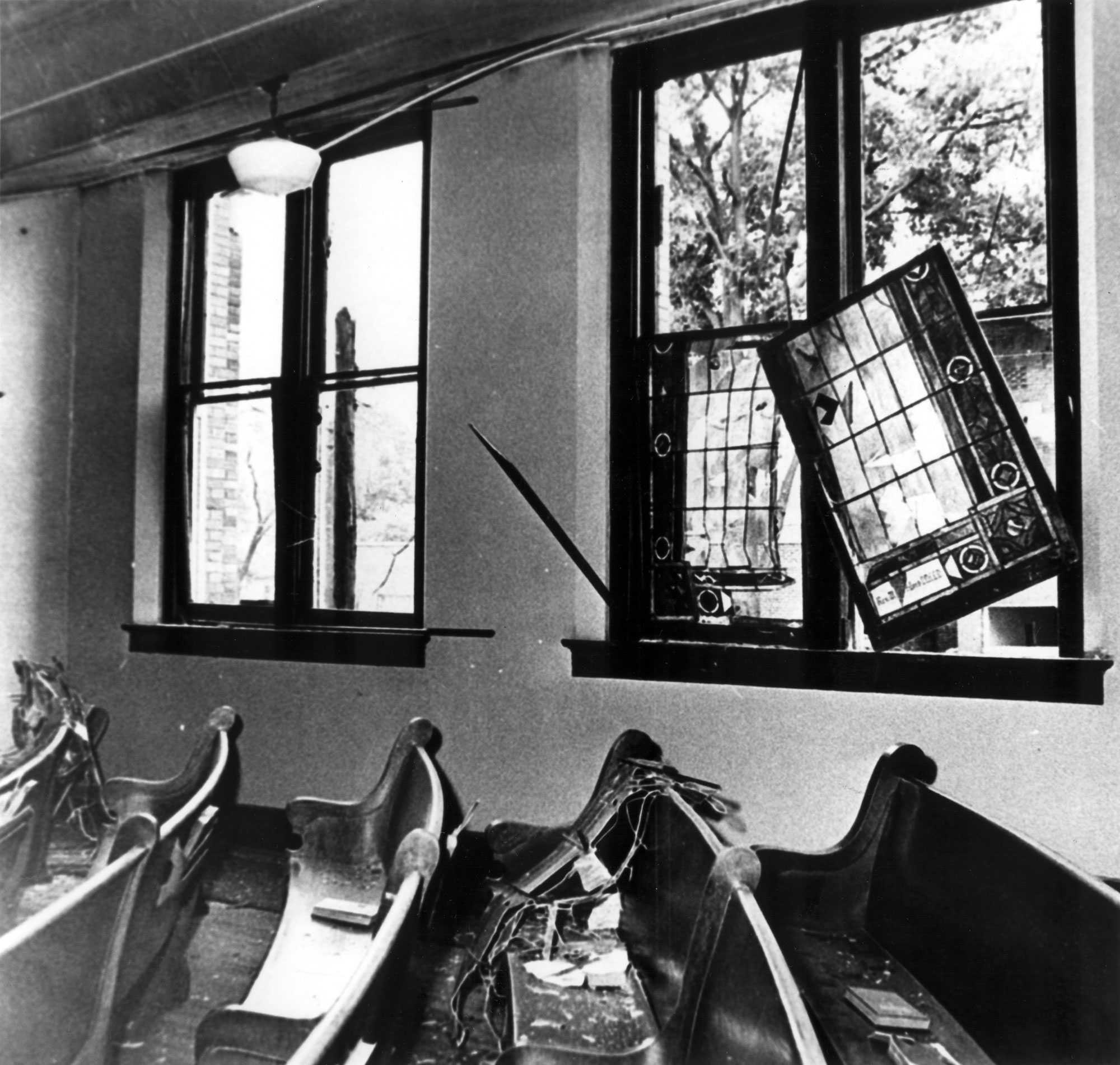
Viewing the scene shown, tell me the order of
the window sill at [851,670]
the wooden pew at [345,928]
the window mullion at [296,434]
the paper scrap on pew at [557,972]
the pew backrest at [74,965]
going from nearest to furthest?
the wooden pew at [345,928]
the pew backrest at [74,965]
the paper scrap on pew at [557,972]
the window sill at [851,670]
the window mullion at [296,434]

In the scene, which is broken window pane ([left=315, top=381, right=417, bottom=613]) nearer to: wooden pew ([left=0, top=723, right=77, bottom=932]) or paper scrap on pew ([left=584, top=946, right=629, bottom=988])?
wooden pew ([left=0, top=723, right=77, bottom=932])

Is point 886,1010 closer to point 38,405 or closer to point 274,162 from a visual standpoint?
point 274,162

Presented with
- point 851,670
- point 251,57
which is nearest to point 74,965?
point 851,670

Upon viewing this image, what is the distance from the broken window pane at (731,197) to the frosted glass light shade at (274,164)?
1.30 metres

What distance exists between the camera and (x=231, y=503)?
13.2 ft

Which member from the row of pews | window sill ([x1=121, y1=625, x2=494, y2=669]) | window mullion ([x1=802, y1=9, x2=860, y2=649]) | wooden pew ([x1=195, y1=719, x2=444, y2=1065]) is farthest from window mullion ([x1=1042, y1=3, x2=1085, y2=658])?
window sill ([x1=121, y1=625, x2=494, y2=669])

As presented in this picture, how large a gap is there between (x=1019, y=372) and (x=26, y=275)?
420cm

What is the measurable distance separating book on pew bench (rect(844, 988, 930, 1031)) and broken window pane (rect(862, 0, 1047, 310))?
6.66 ft

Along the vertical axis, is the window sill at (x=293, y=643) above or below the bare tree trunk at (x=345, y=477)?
below

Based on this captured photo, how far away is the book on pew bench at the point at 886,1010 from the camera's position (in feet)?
5.05

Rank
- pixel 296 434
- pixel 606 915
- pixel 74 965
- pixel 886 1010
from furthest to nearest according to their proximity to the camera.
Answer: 1. pixel 296 434
2. pixel 606 915
3. pixel 886 1010
4. pixel 74 965

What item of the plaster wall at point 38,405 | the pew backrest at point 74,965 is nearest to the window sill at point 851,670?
the pew backrest at point 74,965

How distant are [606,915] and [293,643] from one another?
217 cm

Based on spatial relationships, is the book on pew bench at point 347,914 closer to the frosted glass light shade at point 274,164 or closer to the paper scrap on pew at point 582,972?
the paper scrap on pew at point 582,972
